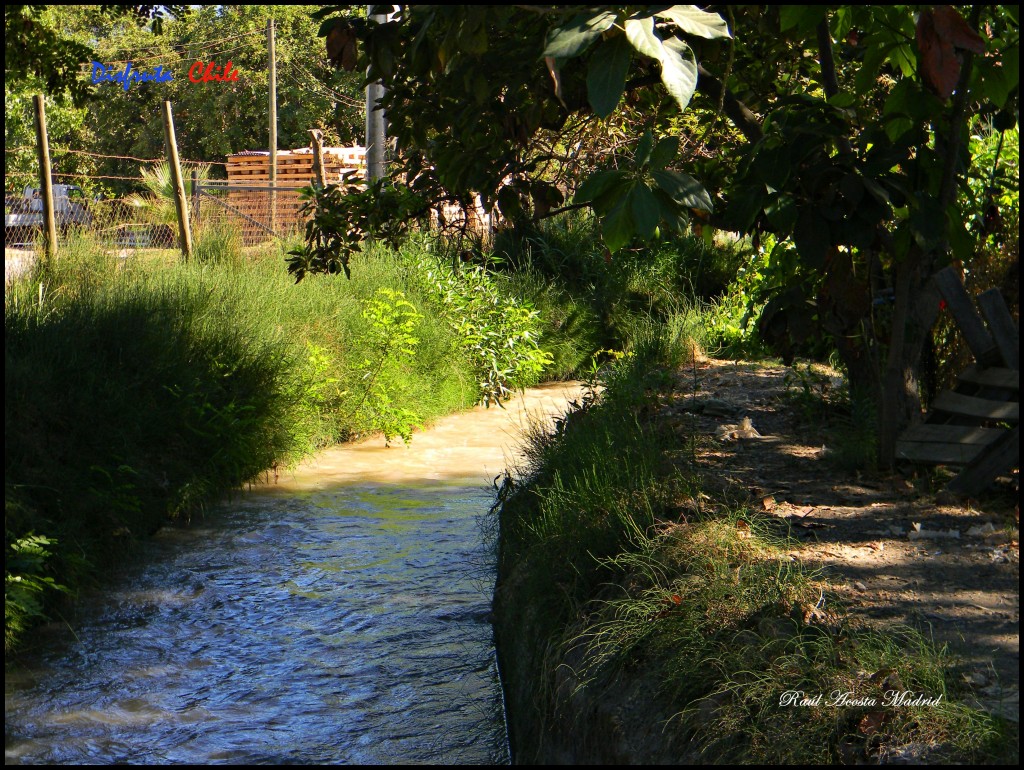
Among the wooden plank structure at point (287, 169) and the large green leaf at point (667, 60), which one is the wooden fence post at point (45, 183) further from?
the large green leaf at point (667, 60)

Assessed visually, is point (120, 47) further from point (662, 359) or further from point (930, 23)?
point (930, 23)

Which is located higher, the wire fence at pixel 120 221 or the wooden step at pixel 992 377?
the wire fence at pixel 120 221

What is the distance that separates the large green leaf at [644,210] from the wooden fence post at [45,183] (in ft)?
24.0

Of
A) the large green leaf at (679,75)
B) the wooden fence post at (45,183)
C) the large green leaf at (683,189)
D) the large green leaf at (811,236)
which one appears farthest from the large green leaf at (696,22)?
the wooden fence post at (45,183)

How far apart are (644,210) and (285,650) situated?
3540 mm

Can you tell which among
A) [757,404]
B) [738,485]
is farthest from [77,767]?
[757,404]

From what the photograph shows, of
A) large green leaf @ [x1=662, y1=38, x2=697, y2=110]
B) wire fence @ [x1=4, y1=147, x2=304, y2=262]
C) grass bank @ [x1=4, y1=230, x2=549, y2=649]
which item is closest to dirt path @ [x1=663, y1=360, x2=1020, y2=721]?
large green leaf @ [x1=662, y1=38, x2=697, y2=110]

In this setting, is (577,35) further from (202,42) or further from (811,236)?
(202,42)

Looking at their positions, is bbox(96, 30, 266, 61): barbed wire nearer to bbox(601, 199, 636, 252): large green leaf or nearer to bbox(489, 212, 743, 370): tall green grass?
bbox(489, 212, 743, 370): tall green grass

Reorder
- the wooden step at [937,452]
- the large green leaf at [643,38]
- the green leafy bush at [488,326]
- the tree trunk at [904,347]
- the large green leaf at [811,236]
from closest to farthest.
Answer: the large green leaf at [643,38] → the large green leaf at [811,236] → the wooden step at [937,452] → the tree trunk at [904,347] → the green leafy bush at [488,326]

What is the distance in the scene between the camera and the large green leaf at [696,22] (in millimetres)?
2811

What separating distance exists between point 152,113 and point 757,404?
111 feet

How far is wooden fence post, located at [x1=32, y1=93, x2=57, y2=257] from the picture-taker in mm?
8773

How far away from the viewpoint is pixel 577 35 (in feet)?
9.07
